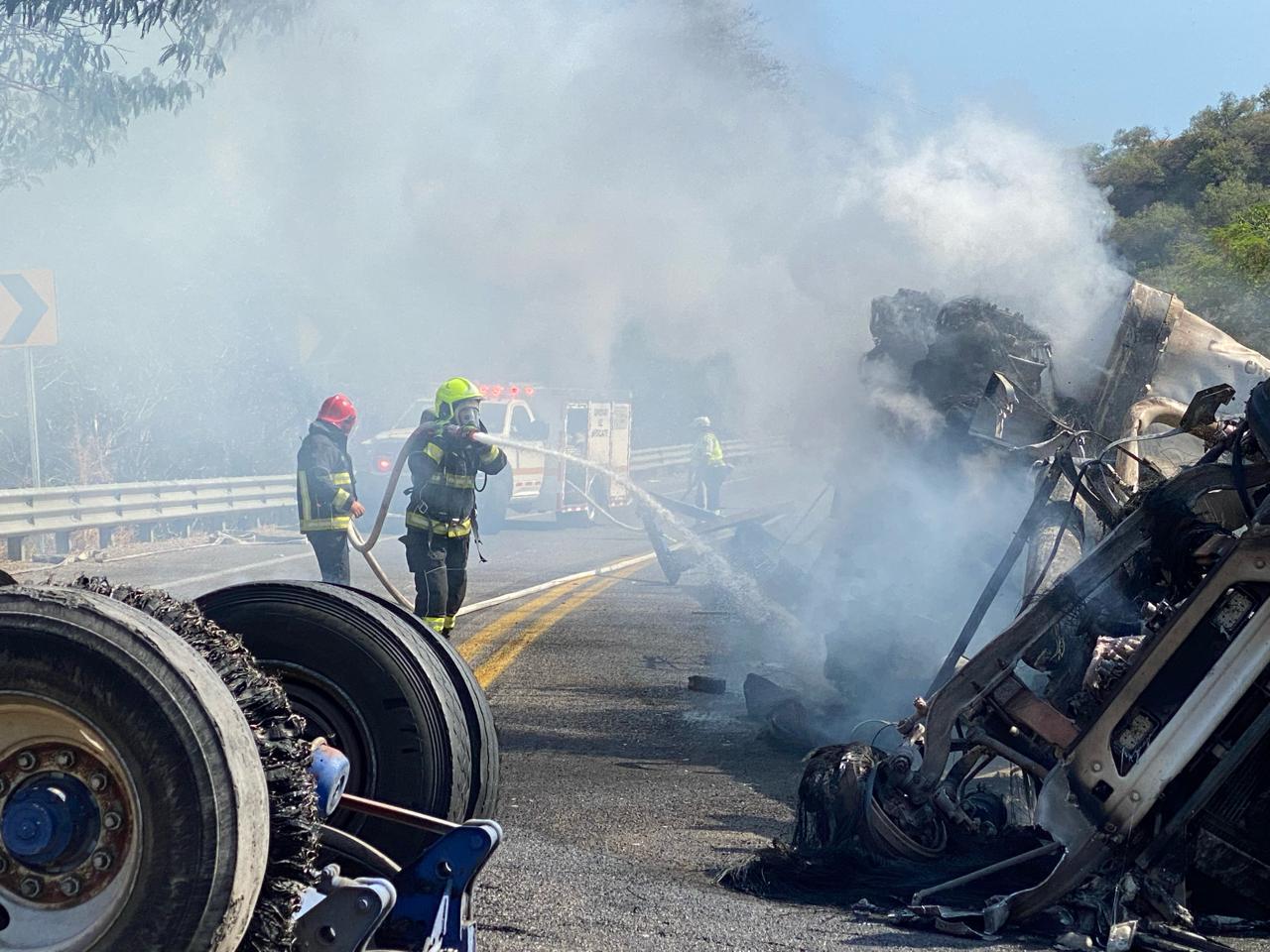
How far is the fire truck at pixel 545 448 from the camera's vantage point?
21.4 metres

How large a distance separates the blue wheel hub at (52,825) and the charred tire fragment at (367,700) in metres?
0.84

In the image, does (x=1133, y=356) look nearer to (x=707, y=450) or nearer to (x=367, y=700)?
(x=367, y=700)

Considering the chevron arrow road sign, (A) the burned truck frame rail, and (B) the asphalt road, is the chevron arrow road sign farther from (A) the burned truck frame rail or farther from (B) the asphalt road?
(A) the burned truck frame rail

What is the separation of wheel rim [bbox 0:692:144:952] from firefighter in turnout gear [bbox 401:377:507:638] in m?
6.67

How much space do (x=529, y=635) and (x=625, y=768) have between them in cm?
477

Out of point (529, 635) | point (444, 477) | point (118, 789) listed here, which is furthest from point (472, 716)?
point (529, 635)

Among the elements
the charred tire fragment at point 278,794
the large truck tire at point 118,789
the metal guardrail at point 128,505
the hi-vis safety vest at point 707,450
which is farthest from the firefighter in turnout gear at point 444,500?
the hi-vis safety vest at point 707,450

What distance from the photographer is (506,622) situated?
12.4 metres

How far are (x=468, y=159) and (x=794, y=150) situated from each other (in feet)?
24.1

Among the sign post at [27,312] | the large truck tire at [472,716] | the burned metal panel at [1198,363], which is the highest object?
the sign post at [27,312]

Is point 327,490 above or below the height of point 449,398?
below

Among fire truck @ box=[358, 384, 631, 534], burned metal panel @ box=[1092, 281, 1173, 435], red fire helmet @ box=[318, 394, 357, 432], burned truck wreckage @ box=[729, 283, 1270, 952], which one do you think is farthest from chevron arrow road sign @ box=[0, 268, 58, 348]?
burned truck wreckage @ box=[729, 283, 1270, 952]

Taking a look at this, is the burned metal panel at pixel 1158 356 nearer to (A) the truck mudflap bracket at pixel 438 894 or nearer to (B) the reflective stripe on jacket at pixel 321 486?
(B) the reflective stripe on jacket at pixel 321 486

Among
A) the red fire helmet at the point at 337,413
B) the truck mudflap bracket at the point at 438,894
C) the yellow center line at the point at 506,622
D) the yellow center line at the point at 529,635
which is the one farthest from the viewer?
the yellow center line at the point at 506,622
